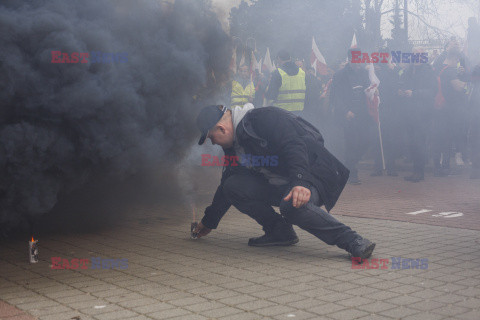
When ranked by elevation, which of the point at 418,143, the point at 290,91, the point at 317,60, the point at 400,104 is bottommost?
the point at 418,143

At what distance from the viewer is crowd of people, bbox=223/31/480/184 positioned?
10227mm

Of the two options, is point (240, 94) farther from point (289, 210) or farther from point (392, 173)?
point (289, 210)

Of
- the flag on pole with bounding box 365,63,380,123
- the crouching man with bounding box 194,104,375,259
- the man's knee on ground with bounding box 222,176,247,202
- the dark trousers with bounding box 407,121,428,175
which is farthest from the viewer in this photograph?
the flag on pole with bounding box 365,63,380,123

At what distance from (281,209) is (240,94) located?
20.6 ft

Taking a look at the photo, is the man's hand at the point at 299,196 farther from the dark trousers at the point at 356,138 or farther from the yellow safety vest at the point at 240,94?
the dark trousers at the point at 356,138

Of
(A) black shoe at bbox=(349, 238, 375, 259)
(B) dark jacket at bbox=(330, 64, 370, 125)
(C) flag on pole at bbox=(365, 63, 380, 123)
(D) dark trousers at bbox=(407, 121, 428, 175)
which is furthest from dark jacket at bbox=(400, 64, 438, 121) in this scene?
(A) black shoe at bbox=(349, 238, 375, 259)

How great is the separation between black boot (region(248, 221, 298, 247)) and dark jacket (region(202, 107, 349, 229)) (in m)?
0.47

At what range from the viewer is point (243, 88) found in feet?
38.6

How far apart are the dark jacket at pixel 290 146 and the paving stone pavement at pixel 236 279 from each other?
23.8 inches

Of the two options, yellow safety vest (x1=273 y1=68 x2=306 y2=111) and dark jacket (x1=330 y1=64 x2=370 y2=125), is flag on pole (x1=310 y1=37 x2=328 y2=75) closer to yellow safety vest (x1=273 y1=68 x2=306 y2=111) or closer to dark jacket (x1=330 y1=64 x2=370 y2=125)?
dark jacket (x1=330 y1=64 x2=370 y2=125)

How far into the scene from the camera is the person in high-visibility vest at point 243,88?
10.5 m

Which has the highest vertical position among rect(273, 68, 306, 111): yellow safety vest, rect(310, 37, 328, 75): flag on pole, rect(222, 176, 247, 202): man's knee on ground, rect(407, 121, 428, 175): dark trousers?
rect(310, 37, 328, 75): flag on pole

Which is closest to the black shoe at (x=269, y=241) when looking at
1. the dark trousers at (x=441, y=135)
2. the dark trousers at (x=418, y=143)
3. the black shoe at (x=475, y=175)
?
the dark trousers at (x=418, y=143)

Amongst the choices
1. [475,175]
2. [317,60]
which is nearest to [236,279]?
[475,175]
